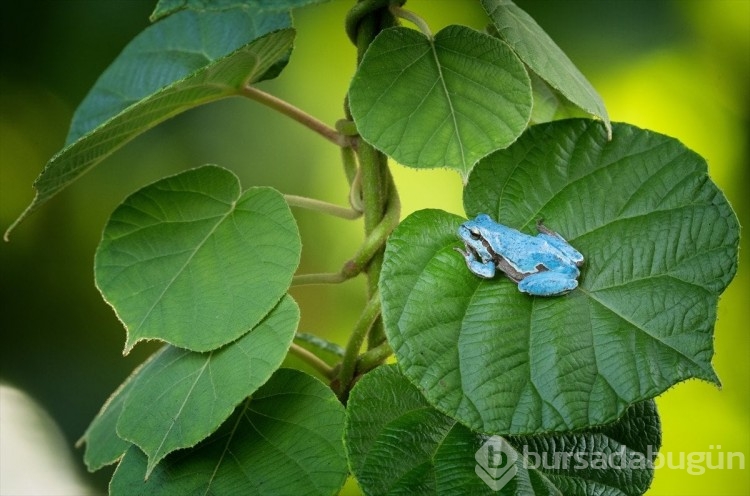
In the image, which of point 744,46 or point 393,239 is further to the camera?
point 744,46

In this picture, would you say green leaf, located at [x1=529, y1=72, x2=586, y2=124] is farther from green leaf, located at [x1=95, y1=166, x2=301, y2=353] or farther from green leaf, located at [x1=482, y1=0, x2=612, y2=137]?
green leaf, located at [x1=95, y1=166, x2=301, y2=353]

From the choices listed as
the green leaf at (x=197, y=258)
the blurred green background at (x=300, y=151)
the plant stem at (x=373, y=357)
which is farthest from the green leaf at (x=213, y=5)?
the blurred green background at (x=300, y=151)

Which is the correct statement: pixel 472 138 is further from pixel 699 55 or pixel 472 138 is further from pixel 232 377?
pixel 699 55

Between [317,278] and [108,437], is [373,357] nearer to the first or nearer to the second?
[317,278]

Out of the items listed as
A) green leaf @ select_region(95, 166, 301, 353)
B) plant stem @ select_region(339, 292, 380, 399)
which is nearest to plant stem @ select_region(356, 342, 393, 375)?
plant stem @ select_region(339, 292, 380, 399)

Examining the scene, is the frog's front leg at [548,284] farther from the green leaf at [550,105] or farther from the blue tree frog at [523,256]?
the green leaf at [550,105]

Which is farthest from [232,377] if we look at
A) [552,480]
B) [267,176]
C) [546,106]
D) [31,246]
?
[31,246]
